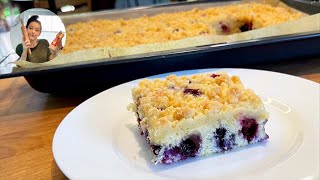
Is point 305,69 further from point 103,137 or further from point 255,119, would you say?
point 103,137

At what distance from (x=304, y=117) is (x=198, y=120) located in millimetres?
249

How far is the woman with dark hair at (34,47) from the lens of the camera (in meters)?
0.86

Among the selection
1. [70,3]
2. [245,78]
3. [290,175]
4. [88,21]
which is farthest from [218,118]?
[88,21]

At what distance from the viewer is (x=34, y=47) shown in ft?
2.84

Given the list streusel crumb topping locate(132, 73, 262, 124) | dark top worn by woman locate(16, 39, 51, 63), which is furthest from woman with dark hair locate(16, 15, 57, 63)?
streusel crumb topping locate(132, 73, 262, 124)

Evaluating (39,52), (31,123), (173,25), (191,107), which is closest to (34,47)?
(39,52)

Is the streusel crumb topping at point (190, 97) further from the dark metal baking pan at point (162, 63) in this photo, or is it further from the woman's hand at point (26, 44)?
the woman's hand at point (26, 44)

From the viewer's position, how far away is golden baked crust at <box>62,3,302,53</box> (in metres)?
1.27

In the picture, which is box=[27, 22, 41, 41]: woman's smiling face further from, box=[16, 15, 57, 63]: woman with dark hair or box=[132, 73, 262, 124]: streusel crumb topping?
box=[132, 73, 262, 124]: streusel crumb topping

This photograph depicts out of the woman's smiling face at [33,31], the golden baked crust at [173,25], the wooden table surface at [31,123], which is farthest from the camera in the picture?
the golden baked crust at [173,25]

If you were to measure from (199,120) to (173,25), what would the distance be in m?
0.90

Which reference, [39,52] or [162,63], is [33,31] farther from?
[162,63]

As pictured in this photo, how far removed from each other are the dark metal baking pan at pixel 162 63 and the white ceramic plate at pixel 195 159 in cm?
14

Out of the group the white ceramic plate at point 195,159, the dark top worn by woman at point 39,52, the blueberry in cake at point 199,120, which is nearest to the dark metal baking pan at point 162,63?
the dark top worn by woman at point 39,52
